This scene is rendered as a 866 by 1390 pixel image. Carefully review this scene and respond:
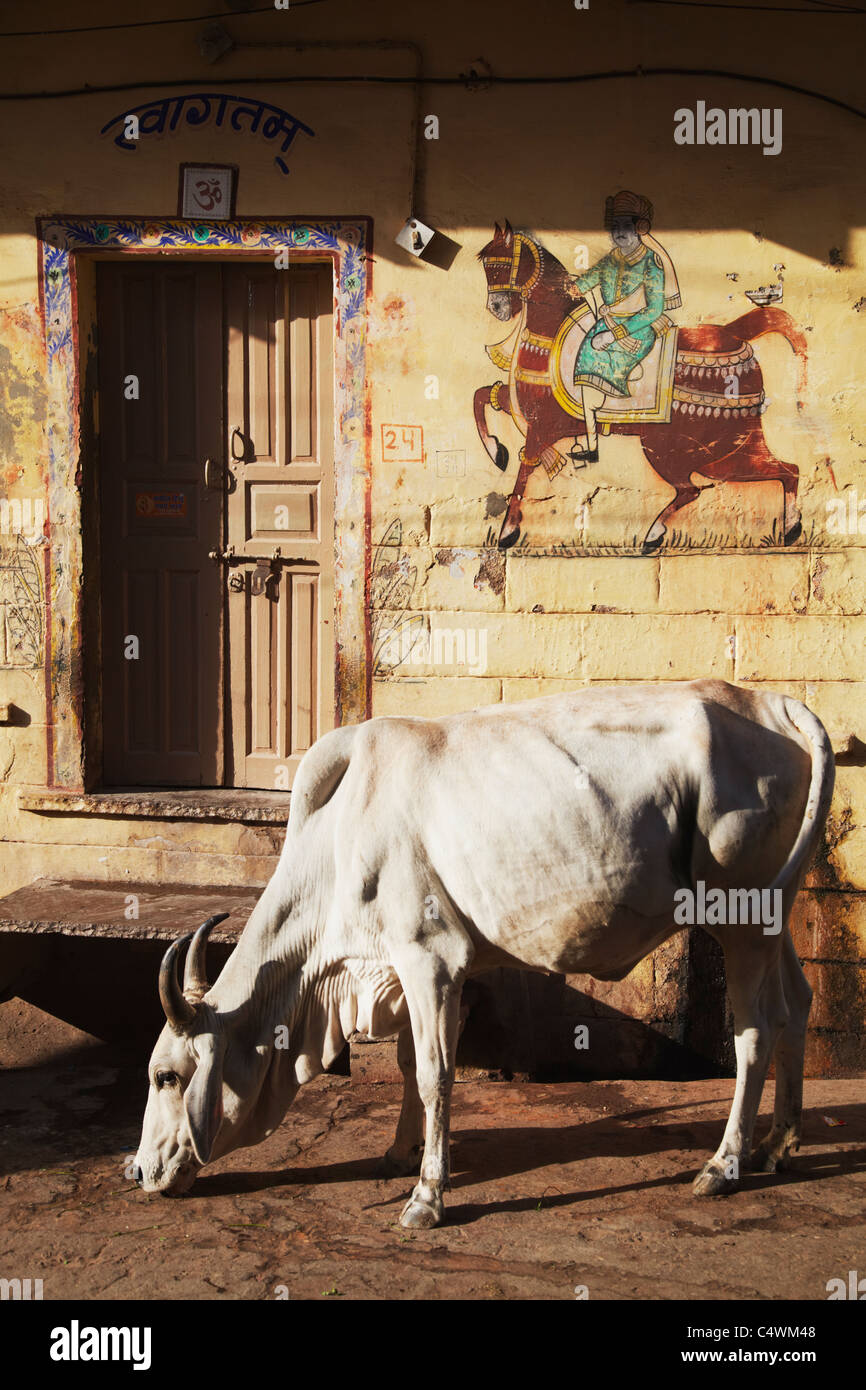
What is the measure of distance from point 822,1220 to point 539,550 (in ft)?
10.1

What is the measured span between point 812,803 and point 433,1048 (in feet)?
5.04

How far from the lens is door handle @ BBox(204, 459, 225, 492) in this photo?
21.7 ft

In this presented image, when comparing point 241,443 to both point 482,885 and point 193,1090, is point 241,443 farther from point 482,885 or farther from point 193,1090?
point 193,1090

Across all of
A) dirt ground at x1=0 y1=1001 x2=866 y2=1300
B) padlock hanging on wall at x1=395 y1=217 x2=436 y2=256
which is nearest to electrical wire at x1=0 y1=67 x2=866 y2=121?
padlock hanging on wall at x1=395 y1=217 x2=436 y2=256

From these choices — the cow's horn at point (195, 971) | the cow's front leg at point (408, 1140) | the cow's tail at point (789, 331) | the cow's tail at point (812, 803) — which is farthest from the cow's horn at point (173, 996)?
the cow's tail at point (789, 331)

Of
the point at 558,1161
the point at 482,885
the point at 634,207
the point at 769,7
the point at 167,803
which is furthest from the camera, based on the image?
the point at 167,803

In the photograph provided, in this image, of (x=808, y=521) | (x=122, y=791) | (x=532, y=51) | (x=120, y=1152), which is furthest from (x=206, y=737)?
(x=532, y=51)

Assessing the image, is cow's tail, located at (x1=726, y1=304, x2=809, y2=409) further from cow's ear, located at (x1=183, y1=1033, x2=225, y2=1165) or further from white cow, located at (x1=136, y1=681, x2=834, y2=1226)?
cow's ear, located at (x1=183, y1=1033, x2=225, y2=1165)

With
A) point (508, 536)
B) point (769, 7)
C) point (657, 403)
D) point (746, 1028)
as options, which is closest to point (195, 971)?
point (746, 1028)

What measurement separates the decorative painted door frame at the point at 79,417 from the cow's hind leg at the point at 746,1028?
7.74 ft

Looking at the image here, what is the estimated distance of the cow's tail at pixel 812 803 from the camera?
4.51 m

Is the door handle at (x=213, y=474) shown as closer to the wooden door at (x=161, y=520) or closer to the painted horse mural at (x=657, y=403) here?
the wooden door at (x=161, y=520)

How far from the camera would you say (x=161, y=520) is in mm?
6711

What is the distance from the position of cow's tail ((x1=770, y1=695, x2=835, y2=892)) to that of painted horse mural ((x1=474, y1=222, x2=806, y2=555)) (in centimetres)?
165
